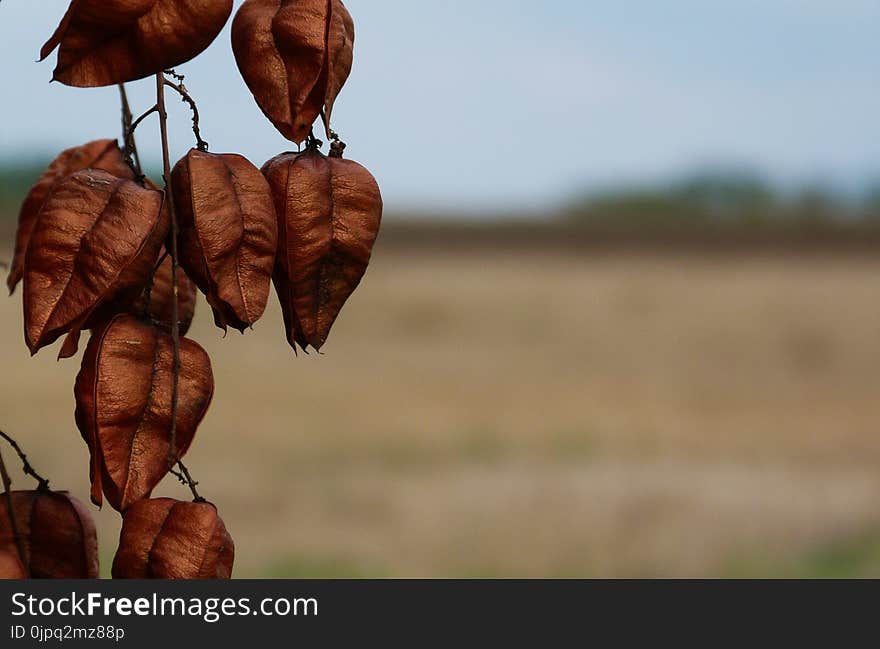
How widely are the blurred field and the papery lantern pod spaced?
5299 millimetres

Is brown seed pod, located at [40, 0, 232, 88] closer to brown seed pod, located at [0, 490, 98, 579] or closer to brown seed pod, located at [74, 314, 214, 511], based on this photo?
brown seed pod, located at [74, 314, 214, 511]

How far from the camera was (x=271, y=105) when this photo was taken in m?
0.70

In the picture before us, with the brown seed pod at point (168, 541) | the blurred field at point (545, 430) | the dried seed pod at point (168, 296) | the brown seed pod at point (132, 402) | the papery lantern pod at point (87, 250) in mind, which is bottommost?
the brown seed pod at point (168, 541)

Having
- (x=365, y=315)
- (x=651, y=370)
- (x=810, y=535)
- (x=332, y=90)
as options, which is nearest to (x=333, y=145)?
(x=332, y=90)

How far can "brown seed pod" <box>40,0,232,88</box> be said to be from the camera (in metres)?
0.66

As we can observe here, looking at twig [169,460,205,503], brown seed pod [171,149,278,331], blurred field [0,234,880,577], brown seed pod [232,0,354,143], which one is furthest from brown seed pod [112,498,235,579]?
blurred field [0,234,880,577]

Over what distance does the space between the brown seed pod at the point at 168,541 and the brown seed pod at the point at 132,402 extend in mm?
16

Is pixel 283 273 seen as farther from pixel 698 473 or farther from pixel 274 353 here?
pixel 274 353

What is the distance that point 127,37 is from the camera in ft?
2.19

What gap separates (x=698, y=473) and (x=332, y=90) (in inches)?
327

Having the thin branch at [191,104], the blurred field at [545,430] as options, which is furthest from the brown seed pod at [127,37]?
the blurred field at [545,430]

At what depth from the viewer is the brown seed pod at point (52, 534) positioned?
0.75m

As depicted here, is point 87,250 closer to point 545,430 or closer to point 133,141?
point 133,141

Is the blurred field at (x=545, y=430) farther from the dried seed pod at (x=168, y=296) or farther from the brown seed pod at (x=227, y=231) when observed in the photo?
the brown seed pod at (x=227, y=231)
